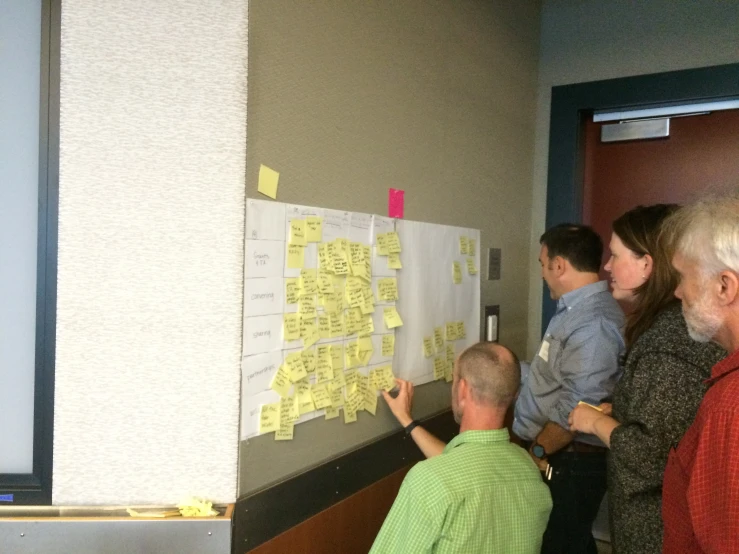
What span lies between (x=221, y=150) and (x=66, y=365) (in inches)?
23.2

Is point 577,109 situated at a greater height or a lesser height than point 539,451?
greater

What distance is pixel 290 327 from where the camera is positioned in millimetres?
1491

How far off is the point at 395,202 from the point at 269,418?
2.73 feet

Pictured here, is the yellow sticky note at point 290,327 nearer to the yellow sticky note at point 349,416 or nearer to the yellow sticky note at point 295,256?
the yellow sticky note at point 295,256

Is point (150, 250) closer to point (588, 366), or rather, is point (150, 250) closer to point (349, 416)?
point (349, 416)

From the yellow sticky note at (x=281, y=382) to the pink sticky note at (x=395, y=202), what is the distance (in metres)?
0.67

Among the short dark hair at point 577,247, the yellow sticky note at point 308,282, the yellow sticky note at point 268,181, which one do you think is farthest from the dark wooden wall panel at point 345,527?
the short dark hair at point 577,247

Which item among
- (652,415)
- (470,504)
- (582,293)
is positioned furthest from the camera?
(582,293)

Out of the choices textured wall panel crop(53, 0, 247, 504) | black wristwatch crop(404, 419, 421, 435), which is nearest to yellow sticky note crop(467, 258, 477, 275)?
black wristwatch crop(404, 419, 421, 435)

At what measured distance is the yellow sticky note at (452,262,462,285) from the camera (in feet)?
7.56

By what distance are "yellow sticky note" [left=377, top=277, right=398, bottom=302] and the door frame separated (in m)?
1.34

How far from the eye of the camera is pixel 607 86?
2846 millimetres

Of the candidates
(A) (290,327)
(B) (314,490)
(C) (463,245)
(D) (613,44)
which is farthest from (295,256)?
(D) (613,44)

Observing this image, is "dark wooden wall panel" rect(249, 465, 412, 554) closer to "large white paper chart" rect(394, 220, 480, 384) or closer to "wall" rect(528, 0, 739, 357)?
"large white paper chart" rect(394, 220, 480, 384)
